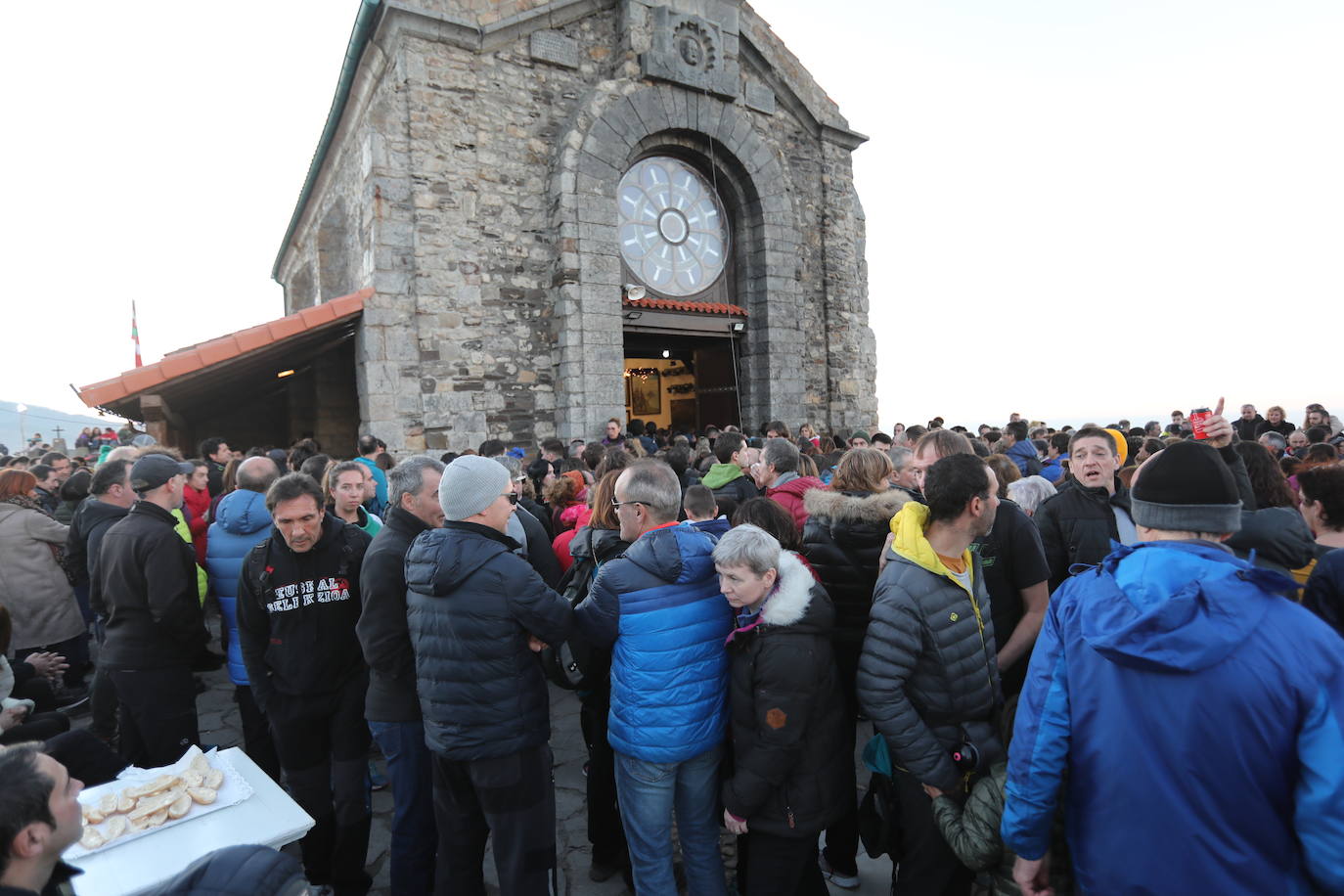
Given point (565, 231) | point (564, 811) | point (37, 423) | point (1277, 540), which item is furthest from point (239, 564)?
point (37, 423)

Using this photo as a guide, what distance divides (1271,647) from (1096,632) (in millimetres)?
332

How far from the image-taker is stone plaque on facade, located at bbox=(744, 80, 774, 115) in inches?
430

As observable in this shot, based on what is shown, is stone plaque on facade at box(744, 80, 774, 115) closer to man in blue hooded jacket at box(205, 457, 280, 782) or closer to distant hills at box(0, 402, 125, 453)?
man in blue hooded jacket at box(205, 457, 280, 782)

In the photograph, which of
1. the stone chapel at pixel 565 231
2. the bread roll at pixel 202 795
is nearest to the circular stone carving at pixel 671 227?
the stone chapel at pixel 565 231

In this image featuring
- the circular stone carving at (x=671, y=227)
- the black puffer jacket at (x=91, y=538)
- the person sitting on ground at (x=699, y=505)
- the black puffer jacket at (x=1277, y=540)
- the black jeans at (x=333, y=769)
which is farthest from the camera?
the circular stone carving at (x=671, y=227)

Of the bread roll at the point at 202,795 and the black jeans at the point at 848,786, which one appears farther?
the black jeans at the point at 848,786

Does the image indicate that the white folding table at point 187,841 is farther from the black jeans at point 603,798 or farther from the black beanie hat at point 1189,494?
the black beanie hat at point 1189,494

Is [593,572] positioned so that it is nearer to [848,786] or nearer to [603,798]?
[603,798]

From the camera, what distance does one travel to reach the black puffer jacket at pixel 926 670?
2234 mm

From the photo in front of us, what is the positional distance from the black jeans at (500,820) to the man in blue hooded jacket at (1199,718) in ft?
5.87

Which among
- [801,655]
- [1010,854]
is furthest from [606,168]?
[1010,854]

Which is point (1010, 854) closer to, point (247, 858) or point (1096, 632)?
point (1096, 632)

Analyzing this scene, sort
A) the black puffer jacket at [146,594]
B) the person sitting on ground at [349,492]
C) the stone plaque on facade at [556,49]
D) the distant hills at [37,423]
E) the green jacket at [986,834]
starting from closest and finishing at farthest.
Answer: the green jacket at [986,834]
the black puffer jacket at [146,594]
the person sitting on ground at [349,492]
the stone plaque on facade at [556,49]
the distant hills at [37,423]

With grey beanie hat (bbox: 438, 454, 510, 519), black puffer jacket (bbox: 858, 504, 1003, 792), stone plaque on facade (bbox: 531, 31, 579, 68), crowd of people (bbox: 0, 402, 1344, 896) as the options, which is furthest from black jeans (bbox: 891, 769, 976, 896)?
stone plaque on facade (bbox: 531, 31, 579, 68)
